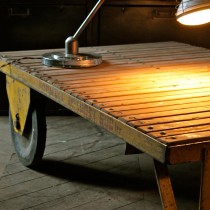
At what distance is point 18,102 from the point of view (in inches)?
104

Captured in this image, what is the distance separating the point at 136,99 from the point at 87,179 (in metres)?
0.86

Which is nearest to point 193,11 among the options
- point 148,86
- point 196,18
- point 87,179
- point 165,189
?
point 196,18

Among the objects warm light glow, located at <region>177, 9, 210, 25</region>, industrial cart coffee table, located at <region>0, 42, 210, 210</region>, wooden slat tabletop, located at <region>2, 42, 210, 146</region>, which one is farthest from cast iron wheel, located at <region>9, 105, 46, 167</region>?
warm light glow, located at <region>177, 9, 210, 25</region>

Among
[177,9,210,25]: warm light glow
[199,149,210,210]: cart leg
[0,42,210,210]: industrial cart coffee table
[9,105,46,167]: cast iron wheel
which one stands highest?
[177,9,210,25]: warm light glow

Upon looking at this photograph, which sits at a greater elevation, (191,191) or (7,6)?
(7,6)

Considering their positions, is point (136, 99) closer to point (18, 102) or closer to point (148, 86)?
point (148, 86)

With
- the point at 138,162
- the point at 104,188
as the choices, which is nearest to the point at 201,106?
the point at 104,188

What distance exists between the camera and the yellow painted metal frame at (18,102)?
2.54m

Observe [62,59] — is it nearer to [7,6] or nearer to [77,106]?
[77,106]

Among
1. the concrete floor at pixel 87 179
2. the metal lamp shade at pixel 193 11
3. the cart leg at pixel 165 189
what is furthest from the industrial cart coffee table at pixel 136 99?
the metal lamp shade at pixel 193 11

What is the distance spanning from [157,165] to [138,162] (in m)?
1.10

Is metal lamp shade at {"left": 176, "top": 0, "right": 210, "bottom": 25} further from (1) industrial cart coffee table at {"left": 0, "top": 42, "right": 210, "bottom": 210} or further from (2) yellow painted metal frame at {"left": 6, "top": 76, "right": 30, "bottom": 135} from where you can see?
(2) yellow painted metal frame at {"left": 6, "top": 76, "right": 30, "bottom": 135}

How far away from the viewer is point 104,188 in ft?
8.29

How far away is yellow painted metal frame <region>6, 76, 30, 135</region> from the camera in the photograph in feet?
8.34
